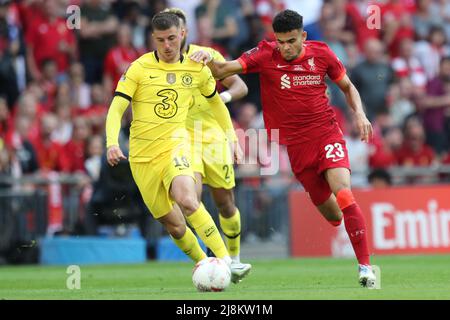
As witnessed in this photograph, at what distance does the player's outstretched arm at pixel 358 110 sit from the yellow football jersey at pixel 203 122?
1885mm

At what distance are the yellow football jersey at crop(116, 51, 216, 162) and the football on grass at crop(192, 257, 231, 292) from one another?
5.09 ft

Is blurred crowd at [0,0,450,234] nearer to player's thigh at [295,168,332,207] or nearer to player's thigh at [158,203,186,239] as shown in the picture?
player's thigh at [158,203,186,239]

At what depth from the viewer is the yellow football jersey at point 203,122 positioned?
12711 mm

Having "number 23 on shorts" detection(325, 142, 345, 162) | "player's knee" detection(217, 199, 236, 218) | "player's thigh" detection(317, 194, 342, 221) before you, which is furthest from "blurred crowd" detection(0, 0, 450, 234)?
"number 23 on shorts" detection(325, 142, 345, 162)

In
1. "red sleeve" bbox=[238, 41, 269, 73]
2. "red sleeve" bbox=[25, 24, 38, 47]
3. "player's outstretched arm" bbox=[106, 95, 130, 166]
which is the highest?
"red sleeve" bbox=[25, 24, 38, 47]

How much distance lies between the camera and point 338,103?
67.4 ft

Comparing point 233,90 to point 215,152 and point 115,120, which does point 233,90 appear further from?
point 115,120

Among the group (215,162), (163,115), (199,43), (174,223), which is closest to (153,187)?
(174,223)

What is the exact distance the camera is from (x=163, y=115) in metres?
11.4

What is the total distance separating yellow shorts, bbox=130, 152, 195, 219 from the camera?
11.2 meters

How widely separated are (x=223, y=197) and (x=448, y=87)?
29.4 feet
